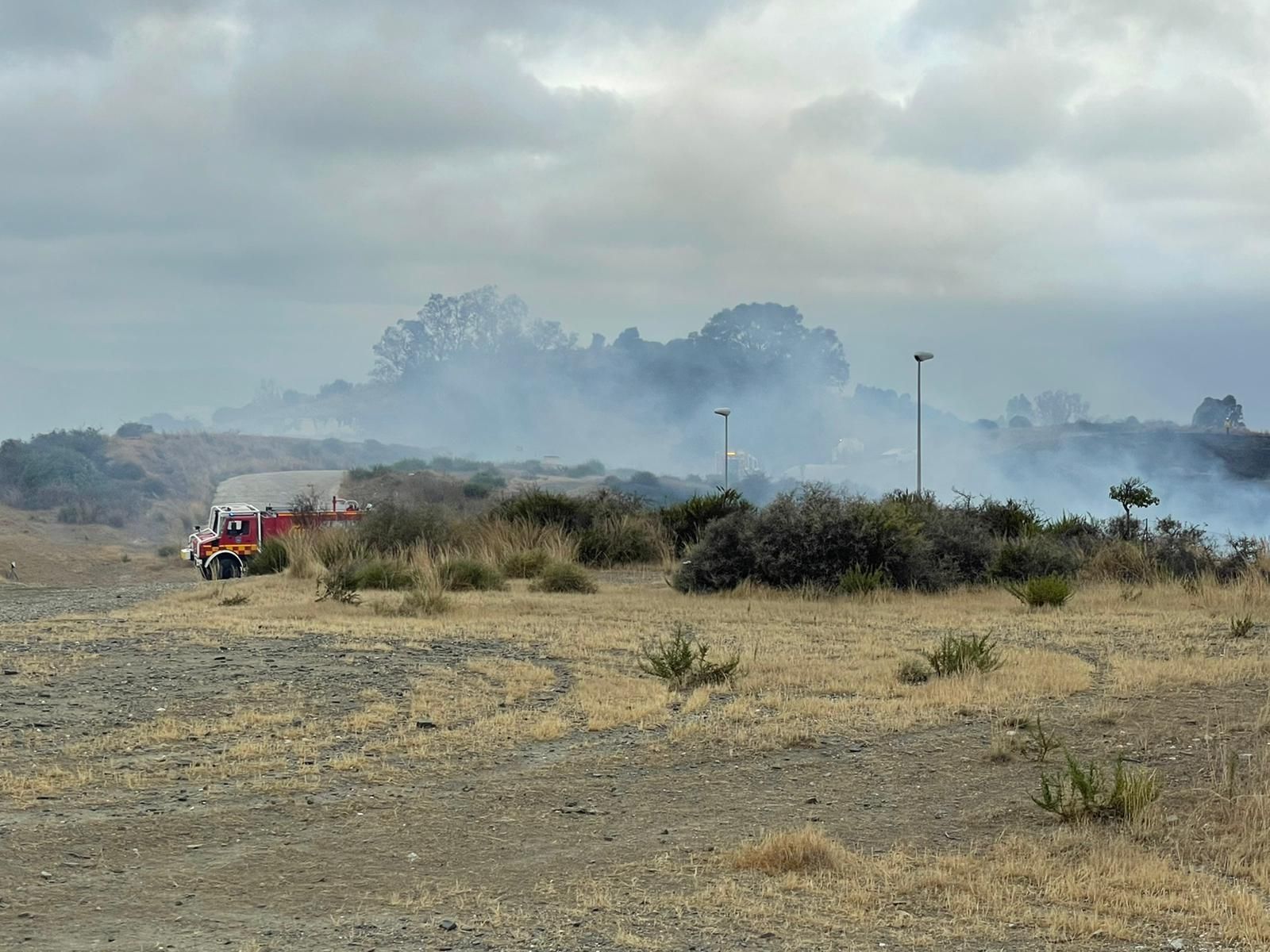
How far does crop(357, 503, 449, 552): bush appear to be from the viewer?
2761 centimetres

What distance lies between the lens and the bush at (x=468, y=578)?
2172 centimetres

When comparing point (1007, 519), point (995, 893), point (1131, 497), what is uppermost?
point (1131, 497)

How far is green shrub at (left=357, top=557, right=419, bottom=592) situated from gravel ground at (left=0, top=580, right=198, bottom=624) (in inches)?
127

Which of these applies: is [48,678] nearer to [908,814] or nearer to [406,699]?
[406,699]

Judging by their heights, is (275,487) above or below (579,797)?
above

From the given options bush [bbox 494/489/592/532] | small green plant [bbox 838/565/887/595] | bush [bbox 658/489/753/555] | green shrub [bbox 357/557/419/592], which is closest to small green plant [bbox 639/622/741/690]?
small green plant [bbox 838/565/887/595]

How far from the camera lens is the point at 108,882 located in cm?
637

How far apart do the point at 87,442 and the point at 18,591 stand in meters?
79.7

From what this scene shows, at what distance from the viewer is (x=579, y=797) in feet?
26.4

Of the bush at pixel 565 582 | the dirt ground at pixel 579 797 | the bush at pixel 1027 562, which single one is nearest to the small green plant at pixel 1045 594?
the bush at pixel 1027 562

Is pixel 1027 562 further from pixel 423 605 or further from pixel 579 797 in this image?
pixel 579 797

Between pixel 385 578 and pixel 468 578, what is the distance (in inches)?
49.8

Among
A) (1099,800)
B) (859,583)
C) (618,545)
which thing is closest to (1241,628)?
(859,583)

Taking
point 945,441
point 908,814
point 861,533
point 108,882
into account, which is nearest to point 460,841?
point 108,882
